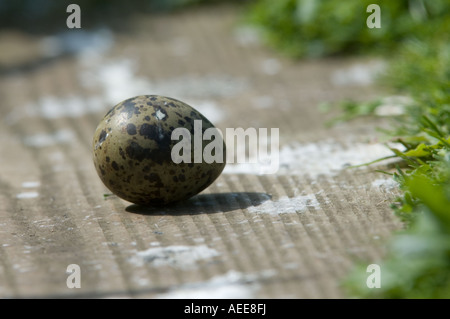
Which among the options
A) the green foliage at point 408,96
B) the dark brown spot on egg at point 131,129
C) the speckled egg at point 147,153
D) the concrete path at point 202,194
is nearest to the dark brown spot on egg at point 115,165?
the speckled egg at point 147,153

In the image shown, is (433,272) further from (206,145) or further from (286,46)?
(286,46)

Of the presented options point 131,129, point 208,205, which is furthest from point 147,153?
point 208,205

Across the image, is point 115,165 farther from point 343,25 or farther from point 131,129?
point 343,25

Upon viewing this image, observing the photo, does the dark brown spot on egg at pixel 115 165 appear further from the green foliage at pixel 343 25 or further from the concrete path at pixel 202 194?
the green foliage at pixel 343 25

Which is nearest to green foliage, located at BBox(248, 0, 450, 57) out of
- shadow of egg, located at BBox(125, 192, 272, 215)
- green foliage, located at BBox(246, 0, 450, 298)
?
green foliage, located at BBox(246, 0, 450, 298)

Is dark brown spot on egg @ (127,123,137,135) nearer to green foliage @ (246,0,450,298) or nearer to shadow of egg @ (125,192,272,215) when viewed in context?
shadow of egg @ (125,192,272,215)

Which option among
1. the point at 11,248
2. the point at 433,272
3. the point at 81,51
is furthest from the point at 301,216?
the point at 81,51
